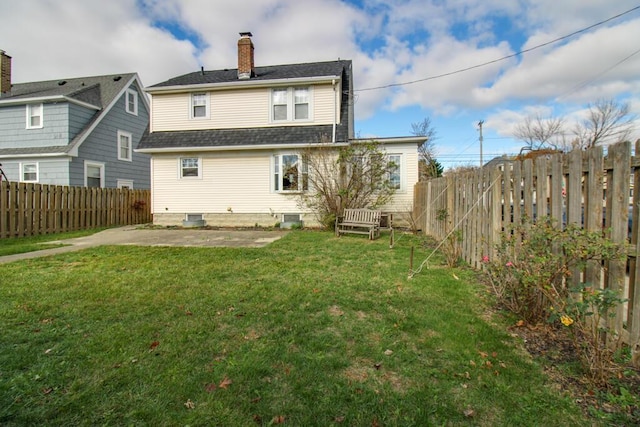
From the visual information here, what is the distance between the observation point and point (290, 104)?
46.3ft

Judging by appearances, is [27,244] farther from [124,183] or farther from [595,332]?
[595,332]

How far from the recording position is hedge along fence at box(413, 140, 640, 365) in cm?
258

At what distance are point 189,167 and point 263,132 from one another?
376cm

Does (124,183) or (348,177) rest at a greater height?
(124,183)

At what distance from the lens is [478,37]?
42.0 feet

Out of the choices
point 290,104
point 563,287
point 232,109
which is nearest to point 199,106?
point 232,109

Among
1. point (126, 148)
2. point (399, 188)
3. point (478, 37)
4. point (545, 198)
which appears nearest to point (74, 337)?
point (545, 198)

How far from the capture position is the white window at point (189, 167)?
566 inches

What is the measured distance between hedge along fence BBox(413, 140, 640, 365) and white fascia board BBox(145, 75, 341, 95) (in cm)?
943

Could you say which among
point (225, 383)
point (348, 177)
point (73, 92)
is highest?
point (73, 92)

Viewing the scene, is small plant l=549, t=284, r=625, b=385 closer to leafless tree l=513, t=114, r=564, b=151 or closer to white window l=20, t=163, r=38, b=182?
white window l=20, t=163, r=38, b=182

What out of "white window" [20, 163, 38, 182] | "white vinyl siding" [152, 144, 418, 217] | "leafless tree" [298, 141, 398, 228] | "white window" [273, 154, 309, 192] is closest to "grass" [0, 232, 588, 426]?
"leafless tree" [298, 141, 398, 228]

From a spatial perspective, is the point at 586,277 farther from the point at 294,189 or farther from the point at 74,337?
the point at 294,189

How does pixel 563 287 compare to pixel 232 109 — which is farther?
pixel 232 109
